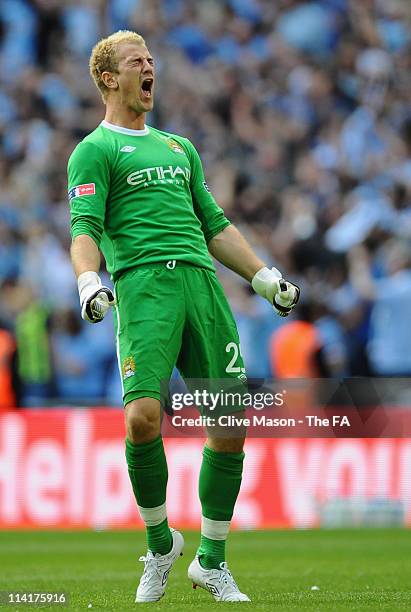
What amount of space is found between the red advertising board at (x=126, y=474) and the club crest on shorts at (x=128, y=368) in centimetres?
603

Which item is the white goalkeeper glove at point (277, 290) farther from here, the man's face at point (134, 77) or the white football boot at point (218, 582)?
the white football boot at point (218, 582)

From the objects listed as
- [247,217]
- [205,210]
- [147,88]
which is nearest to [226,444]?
[205,210]

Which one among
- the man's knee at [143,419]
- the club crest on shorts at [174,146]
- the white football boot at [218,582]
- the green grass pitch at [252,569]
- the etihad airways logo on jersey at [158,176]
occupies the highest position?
the club crest on shorts at [174,146]

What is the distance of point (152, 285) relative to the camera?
17.6 ft

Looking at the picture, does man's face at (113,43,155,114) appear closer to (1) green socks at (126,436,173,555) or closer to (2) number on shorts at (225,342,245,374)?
(2) number on shorts at (225,342,245,374)

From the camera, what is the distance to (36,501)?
1173cm

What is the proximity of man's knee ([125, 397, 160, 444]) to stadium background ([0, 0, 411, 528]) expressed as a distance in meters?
6.16

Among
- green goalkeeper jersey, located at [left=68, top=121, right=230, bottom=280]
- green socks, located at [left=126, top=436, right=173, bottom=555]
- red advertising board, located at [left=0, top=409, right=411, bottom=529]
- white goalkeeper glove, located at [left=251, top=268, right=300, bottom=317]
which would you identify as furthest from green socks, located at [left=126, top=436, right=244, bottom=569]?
red advertising board, located at [left=0, top=409, right=411, bottom=529]

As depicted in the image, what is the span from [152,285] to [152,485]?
855mm

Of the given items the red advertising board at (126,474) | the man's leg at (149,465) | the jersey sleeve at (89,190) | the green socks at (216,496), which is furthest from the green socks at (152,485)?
the red advertising board at (126,474)

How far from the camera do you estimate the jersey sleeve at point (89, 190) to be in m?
5.32

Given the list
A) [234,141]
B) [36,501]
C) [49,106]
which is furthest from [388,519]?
[49,106]

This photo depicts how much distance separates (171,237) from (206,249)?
221mm

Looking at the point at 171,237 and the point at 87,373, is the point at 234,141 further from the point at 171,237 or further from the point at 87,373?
the point at 171,237
